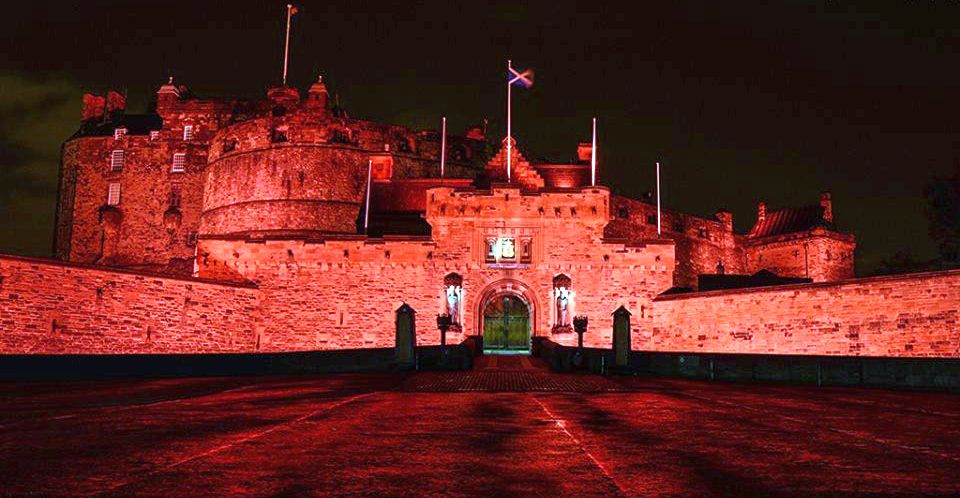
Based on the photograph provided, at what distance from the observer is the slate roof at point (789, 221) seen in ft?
198

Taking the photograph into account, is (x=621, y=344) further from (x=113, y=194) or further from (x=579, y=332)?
(x=113, y=194)

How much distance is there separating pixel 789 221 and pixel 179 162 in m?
46.5

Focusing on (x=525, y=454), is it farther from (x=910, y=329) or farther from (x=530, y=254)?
(x=530, y=254)

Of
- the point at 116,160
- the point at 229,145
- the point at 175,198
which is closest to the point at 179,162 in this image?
the point at 175,198

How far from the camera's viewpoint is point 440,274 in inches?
1262

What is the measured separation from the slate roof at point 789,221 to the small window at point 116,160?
159 ft

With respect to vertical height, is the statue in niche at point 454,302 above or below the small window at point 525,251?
below

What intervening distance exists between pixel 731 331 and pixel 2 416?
78.4ft

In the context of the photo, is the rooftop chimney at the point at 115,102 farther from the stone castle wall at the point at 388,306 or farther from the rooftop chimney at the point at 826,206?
the rooftop chimney at the point at 826,206

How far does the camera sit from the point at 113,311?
86.2 ft

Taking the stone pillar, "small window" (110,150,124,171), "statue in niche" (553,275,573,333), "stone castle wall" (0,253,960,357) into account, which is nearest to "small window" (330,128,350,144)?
"small window" (110,150,124,171)

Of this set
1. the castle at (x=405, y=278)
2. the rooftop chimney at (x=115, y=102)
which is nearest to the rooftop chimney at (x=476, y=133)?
the castle at (x=405, y=278)

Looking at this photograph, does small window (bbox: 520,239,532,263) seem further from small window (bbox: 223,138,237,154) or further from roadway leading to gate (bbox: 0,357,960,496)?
small window (bbox: 223,138,237,154)

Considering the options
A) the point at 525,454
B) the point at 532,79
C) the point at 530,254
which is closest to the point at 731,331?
the point at 530,254
